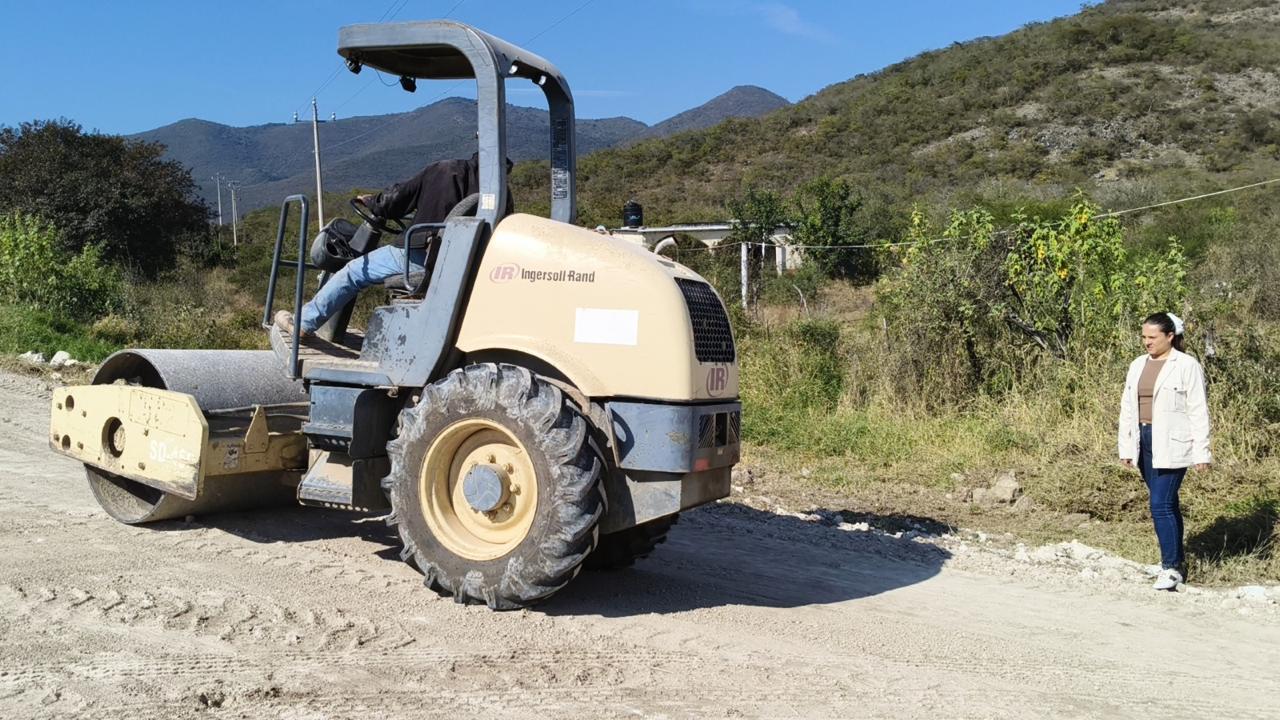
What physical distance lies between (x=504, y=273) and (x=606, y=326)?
2.05 feet

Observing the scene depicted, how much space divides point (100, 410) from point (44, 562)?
1081 mm

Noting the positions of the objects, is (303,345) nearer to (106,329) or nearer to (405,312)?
(405,312)

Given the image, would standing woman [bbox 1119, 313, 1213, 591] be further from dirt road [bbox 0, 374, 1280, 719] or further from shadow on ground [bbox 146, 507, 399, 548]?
shadow on ground [bbox 146, 507, 399, 548]

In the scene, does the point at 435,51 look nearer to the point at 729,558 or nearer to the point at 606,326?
the point at 606,326

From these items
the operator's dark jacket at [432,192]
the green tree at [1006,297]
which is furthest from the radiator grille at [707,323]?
the green tree at [1006,297]

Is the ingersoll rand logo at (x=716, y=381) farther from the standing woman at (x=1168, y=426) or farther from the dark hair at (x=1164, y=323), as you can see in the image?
the dark hair at (x=1164, y=323)

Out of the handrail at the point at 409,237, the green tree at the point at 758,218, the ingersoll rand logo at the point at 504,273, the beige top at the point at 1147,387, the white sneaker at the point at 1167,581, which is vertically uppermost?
the green tree at the point at 758,218

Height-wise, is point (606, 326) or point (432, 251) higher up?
point (432, 251)

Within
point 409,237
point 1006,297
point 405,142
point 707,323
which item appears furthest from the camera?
point 405,142

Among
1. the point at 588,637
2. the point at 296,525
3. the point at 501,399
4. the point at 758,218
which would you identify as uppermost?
the point at 758,218

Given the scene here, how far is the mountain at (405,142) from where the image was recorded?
22.4 feet

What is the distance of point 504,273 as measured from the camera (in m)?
5.44

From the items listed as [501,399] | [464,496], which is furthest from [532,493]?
[501,399]

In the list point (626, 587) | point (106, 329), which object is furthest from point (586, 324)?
point (106, 329)
